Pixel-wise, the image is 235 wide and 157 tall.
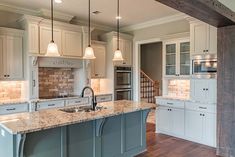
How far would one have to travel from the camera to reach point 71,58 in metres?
5.07

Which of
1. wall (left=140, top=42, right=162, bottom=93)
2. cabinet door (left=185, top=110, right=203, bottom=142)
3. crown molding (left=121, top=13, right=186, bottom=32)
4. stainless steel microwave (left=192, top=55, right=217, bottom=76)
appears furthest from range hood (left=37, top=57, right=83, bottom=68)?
wall (left=140, top=42, right=162, bottom=93)

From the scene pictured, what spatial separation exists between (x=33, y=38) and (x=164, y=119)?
355cm

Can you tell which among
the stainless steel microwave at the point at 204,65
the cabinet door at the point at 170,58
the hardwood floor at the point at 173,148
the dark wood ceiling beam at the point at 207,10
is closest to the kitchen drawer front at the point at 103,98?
the hardwood floor at the point at 173,148

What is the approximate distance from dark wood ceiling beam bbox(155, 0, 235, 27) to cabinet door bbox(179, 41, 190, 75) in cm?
129

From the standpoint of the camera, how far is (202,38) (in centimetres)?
420

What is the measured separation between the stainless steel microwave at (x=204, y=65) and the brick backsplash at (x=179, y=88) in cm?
80

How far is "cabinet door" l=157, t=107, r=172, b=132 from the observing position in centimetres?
486

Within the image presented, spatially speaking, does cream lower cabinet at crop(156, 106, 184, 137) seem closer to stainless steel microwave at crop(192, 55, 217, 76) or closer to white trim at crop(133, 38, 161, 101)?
stainless steel microwave at crop(192, 55, 217, 76)

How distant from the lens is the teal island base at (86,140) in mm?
2375

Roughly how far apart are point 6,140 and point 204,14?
312 cm

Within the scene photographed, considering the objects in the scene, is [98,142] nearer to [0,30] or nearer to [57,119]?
[57,119]

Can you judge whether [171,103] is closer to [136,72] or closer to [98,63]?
[136,72]

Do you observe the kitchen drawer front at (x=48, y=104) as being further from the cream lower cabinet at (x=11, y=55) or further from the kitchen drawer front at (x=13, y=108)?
the cream lower cabinet at (x=11, y=55)

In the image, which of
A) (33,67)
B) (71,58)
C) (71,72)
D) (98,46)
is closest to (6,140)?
(33,67)
